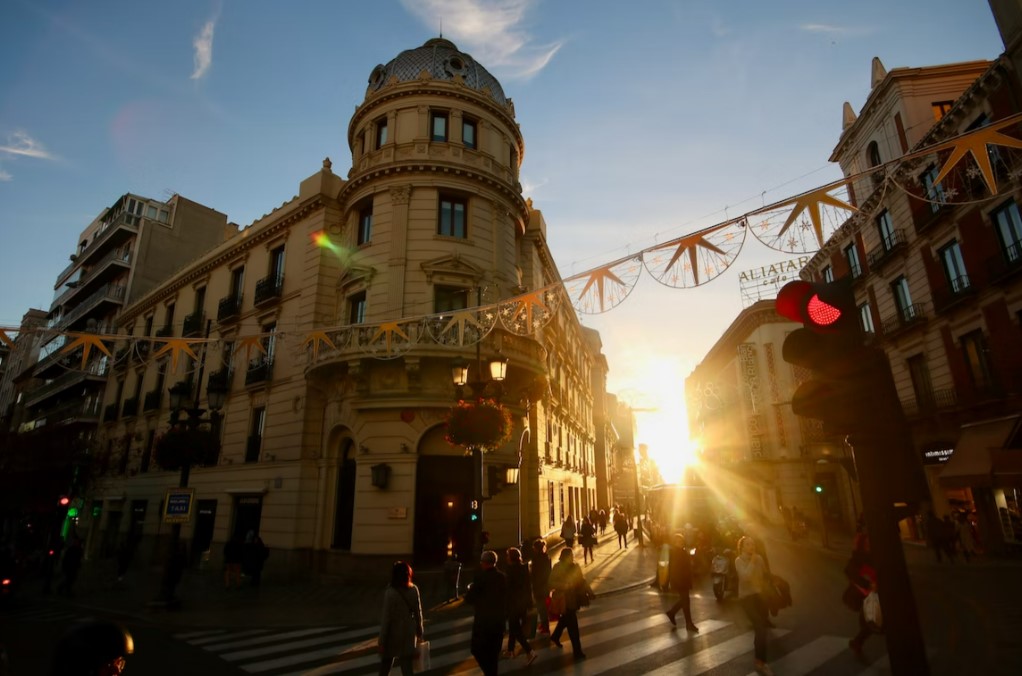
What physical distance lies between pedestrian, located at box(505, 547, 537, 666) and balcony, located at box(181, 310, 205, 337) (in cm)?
2404

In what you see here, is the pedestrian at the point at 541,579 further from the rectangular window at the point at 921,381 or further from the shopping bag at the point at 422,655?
the rectangular window at the point at 921,381

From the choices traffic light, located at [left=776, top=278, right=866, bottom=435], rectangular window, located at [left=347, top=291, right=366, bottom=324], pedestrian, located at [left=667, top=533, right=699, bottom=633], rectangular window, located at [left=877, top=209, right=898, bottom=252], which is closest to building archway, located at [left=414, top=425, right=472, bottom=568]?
rectangular window, located at [left=347, top=291, right=366, bottom=324]

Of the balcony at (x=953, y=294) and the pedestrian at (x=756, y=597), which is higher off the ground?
the balcony at (x=953, y=294)

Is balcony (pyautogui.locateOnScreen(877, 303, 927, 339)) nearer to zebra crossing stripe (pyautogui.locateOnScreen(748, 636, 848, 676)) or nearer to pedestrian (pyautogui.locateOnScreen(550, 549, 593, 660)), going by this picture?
zebra crossing stripe (pyautogui.locateOnScreen(748, 636, 848, 676))

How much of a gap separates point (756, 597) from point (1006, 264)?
1768 cm

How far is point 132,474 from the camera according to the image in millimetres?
29344

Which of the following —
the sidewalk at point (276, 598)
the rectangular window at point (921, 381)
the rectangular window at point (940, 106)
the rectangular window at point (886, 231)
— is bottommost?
the sidewalk at point (276, 598)

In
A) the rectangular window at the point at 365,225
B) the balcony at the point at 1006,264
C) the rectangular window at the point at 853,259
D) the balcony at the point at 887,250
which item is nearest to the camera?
the balcony at the point at 1006,264

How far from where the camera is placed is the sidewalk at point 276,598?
40.0 ft

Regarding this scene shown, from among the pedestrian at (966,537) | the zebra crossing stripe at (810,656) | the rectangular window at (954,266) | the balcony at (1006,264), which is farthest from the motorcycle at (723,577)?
the rectangular window at (954,266)

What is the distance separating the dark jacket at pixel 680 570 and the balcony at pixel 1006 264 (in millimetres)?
16097

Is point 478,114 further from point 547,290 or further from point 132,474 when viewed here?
point 132,474

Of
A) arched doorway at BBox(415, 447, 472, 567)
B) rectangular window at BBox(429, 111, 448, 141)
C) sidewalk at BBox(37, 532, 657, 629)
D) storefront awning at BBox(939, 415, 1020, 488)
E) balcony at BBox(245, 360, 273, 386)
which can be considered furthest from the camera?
balcony at BBox(245, 360, 273, 386)

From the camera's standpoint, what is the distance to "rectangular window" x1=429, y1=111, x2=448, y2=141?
67.3 ft
